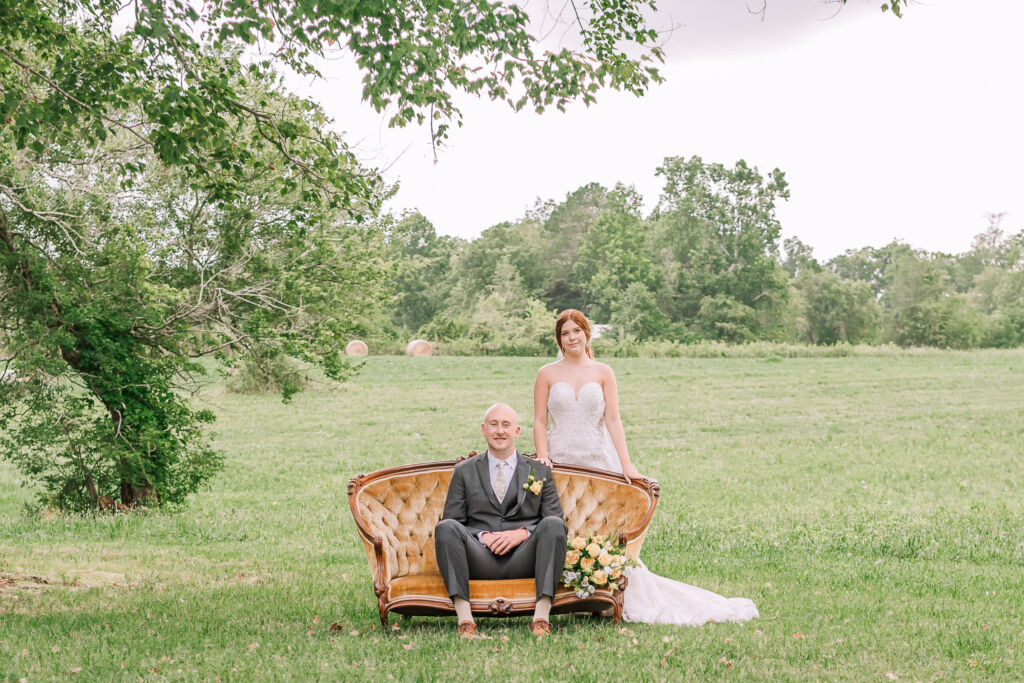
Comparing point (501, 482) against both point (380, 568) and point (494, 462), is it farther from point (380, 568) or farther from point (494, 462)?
point (380, 568)

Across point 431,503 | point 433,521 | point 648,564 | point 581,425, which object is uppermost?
point 581,425

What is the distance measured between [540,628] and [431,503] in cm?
141

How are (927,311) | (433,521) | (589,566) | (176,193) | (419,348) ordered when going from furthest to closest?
(927,311) → (419,348) → (176,193) → (433,521) → (589,566)

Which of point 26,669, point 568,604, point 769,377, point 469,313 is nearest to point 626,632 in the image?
point 568,604

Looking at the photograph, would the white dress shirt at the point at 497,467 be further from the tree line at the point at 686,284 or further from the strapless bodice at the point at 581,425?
the tree line at the point at 686,284

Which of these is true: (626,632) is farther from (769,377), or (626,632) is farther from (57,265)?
(769,377)

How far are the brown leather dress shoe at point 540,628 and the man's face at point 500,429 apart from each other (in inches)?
45.0

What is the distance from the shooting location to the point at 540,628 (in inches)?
253

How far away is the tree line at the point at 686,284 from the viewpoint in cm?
7312

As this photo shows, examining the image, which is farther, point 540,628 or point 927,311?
point 927,311

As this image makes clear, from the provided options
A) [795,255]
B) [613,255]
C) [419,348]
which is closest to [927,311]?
[613,255]

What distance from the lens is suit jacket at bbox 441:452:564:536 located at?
22.4 feet

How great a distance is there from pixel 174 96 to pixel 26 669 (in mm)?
3998

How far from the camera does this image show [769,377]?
43.0 meters
